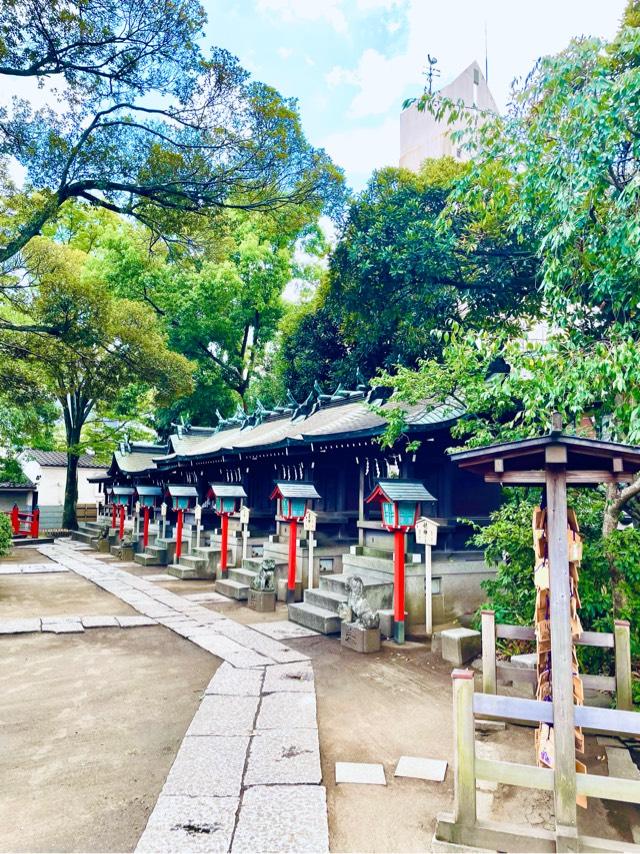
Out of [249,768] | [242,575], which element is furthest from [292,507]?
[249,768]

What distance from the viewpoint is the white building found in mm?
31141

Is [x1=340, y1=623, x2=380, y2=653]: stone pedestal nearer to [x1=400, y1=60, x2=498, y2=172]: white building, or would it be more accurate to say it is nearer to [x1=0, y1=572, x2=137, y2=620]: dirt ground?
[x1=0, y1=572, x2=137, y2=620]: dirt ground

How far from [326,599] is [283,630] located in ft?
3.57

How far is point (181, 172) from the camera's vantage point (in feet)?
36.8

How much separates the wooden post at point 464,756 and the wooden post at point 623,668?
7.21 ft

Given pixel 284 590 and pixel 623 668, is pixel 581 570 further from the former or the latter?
pixel 284 590

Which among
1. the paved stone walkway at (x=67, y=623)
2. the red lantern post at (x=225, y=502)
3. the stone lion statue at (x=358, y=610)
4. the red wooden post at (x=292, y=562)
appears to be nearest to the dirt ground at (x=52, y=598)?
the paved stone walkway at (x=67, y=623)

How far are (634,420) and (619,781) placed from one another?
12.7ft

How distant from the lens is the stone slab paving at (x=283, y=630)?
983cm

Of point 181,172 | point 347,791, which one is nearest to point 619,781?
point 347,791

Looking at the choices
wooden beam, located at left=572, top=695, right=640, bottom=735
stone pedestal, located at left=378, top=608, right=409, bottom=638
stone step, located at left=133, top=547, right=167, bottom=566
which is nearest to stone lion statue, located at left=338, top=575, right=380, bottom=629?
stone pedestal, located at left=378, top=608, right=409, bottom=638

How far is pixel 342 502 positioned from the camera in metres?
14.7

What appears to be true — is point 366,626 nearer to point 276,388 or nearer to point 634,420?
point 634,420

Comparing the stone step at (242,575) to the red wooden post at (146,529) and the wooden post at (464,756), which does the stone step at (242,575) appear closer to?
the red wooden post at (146,529)
